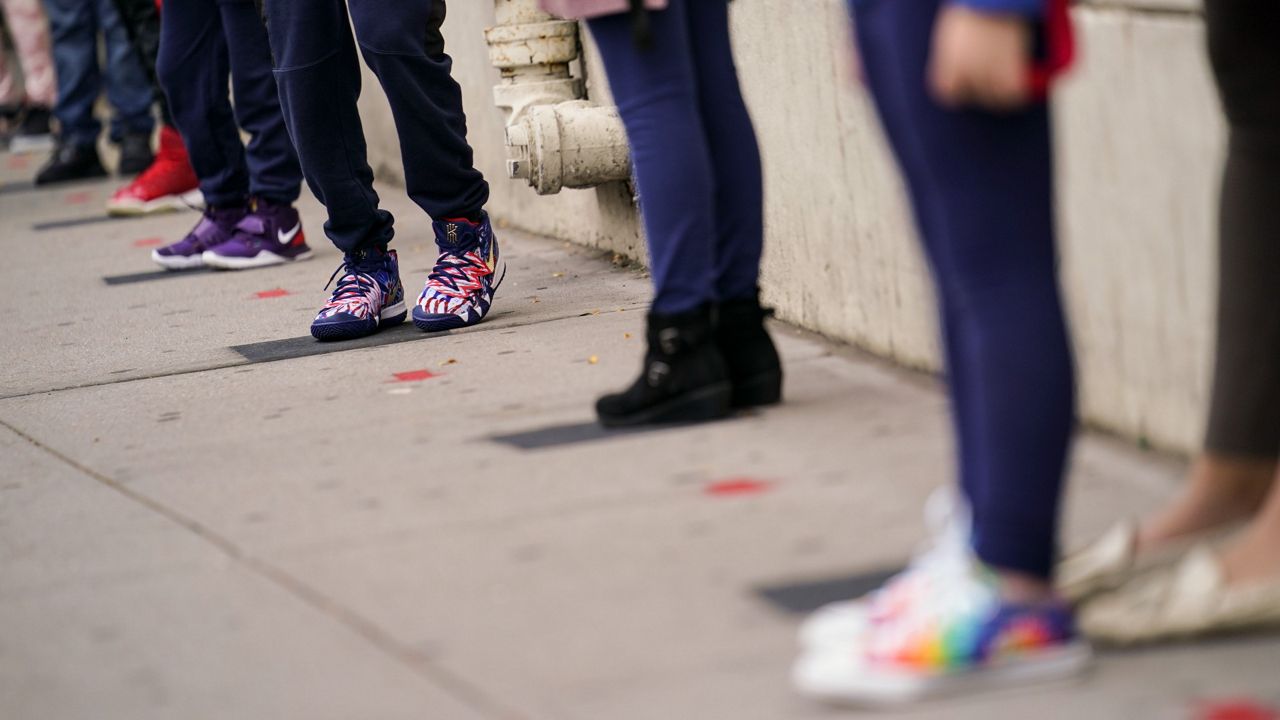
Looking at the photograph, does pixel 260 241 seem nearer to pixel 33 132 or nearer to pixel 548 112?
pixel 548 112

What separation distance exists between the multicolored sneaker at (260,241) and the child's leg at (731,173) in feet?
9.92

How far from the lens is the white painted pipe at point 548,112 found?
211 inches

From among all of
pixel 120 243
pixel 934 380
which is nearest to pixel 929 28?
pixel 934 380

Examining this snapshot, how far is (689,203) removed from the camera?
135 inches

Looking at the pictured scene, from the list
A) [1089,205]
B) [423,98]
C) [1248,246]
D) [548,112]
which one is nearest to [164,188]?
[548,112]

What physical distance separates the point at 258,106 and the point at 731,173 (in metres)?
2.80

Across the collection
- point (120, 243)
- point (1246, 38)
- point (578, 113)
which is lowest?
point (120, 243)

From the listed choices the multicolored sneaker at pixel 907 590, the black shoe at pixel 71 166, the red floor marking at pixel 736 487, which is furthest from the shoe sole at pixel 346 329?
the black shoe at pixel 71 166

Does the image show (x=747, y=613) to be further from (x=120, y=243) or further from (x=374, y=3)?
(x=120, y=243)

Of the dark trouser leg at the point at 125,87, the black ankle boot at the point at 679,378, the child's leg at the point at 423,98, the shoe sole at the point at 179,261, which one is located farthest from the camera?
the dark trouser leg at the point at 125,87

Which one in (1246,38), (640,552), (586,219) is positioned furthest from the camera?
(586,219)

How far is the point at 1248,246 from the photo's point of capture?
258 cm

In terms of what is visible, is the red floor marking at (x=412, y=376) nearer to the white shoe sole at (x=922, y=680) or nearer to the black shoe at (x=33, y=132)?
the white shoe sole at (x=922, y=680)

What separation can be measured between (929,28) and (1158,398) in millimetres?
1189
